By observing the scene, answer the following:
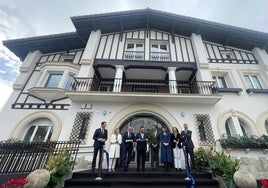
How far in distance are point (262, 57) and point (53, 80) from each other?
50.2 ft

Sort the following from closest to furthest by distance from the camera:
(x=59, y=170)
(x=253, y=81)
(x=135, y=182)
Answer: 1. (x=59, y=170)
2. (x=135, y=182)
3. (x=253, y=81)

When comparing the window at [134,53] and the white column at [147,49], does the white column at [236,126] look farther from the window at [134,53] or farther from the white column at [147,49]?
the window at [134,53]

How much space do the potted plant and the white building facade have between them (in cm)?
226

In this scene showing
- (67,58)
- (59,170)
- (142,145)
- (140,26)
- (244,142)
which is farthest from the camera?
(140,26)

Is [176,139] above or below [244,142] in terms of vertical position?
below

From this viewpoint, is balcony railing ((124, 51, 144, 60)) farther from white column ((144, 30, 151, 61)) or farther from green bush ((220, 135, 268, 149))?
green bush ((220, 135, 268, 149))

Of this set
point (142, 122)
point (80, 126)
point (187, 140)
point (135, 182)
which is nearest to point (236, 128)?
point (187, 140)

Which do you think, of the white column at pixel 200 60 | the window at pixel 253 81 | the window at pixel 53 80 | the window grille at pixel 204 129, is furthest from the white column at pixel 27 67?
the window at pixel 253 81

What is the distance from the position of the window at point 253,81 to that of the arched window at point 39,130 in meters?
13.6

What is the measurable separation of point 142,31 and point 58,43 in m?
6.96

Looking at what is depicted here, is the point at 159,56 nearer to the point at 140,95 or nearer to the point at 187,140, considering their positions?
the point at 140,95

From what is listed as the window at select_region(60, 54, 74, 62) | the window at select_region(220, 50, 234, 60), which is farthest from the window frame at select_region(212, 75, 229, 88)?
the window at select_region(60, 54, 74, 62)

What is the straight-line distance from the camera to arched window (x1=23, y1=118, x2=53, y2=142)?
866 centimetres

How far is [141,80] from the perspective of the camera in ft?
35.3
